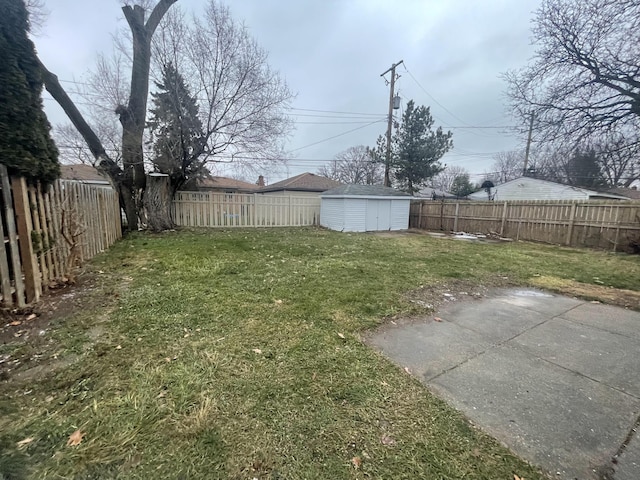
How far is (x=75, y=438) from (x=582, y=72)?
1111cm

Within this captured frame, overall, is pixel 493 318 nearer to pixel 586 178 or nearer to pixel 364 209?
pixel 364 209

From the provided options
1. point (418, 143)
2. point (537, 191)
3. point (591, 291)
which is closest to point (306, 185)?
point (418, 143)

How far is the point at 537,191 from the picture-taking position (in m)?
18.8

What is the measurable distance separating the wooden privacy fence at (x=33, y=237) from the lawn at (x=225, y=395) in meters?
0.42

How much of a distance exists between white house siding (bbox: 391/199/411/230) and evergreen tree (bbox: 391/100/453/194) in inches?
223

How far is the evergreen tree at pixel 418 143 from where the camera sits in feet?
61.6

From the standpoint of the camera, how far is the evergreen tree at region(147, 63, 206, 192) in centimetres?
939

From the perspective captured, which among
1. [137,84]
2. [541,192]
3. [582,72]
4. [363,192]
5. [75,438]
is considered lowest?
[75,438]

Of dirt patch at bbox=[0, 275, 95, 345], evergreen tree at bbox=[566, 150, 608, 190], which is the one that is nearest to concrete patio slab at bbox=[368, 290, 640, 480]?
dirt patch at bbox=[0, 275, 95, 345]

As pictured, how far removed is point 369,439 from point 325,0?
10.5 meters

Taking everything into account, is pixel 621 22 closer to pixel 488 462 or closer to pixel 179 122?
pixel 488 462

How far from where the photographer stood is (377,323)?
10.2ft

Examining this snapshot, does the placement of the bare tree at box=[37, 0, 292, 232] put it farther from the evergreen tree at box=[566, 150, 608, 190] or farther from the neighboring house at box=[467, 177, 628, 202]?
the evergreen tree at box=[566, 150, 608, 190]

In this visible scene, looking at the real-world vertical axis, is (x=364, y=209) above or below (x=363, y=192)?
below
